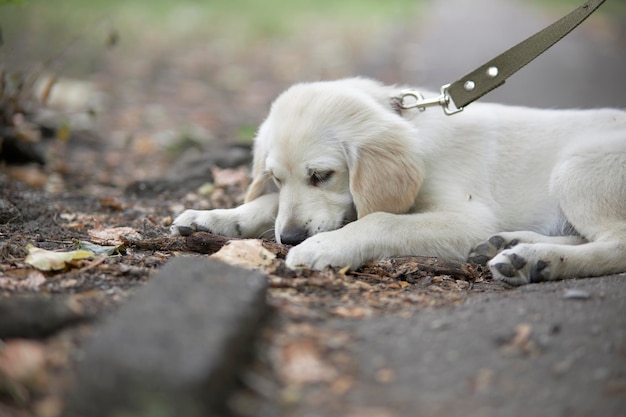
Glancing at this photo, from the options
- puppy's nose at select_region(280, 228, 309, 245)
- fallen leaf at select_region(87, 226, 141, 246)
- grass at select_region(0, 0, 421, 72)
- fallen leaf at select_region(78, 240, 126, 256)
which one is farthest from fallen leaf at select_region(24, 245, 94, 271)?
grass at select_region(0, 0, 421, 72)

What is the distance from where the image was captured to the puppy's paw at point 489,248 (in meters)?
3.56

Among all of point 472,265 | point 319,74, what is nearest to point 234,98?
point 319,74

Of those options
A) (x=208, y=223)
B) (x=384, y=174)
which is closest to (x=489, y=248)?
(x=384, y=174)

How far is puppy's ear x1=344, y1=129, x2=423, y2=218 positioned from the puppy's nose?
0.33 metres

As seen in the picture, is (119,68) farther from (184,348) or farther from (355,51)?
(184,348)

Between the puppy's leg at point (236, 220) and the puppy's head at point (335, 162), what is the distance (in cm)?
28

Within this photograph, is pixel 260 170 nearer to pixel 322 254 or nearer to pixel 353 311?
pixel 322 254

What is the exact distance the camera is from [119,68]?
10.8 m

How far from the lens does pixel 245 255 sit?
3057mm

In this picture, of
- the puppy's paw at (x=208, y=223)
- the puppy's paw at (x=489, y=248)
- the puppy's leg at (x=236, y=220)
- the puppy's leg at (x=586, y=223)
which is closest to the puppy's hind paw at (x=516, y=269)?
the puppy's leg at (x=586, y=223)

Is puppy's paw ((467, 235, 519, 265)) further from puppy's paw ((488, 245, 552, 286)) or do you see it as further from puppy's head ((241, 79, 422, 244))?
puppy's head ((241, 79, 422, 244))

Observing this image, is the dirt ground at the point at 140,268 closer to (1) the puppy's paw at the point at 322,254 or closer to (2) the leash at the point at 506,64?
(1) the puppy's paw at the point at 322,254

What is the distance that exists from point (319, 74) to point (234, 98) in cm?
175

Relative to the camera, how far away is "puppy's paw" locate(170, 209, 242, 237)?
3.71 m
